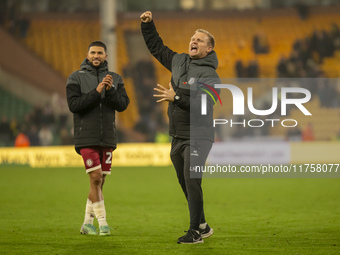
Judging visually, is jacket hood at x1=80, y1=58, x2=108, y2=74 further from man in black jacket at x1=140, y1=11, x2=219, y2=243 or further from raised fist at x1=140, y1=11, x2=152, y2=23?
man in black jacket at x1=140, y1=11, x2=219, y2=243

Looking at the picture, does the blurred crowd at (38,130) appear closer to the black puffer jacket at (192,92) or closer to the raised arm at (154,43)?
the raised arm at (154,43)

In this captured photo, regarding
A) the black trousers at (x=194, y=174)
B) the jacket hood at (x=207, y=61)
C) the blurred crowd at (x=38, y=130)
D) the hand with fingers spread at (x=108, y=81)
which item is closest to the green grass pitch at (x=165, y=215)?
the black trousers at (x=194, y=174)

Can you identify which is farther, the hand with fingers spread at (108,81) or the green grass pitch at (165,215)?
the hand with fingers spread at (108,81)

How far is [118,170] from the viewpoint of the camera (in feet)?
61.9

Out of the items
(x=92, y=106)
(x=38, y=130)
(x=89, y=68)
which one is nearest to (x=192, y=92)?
(x=92, y=106)

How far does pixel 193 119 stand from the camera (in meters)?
6.56

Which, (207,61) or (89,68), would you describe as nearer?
(207,61)

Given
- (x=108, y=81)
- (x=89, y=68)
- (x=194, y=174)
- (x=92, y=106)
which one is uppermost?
(x=89, y=68)

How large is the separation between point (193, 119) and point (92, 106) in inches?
46.8

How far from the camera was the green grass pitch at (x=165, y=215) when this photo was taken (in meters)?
6.45

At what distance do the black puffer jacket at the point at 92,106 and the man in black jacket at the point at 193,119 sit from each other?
764 mm

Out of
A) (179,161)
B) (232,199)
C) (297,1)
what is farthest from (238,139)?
(297,1)

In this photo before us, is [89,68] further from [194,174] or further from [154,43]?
[194,174]

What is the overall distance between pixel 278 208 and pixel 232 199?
1529 millimetres
